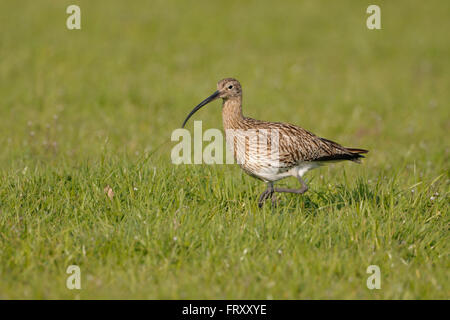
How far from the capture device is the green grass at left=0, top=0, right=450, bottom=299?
5129mm

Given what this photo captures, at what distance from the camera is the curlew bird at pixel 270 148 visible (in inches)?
255

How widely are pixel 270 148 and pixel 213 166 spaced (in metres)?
0.75

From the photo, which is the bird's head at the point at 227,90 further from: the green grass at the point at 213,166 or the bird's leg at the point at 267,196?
the bird's leg at the point at 267,196

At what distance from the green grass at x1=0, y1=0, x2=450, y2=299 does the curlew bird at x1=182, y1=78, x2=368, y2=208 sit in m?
0.29

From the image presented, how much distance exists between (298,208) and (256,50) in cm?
1015

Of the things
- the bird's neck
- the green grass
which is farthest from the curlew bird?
the green grass

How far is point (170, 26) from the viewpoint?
16891 millimetres

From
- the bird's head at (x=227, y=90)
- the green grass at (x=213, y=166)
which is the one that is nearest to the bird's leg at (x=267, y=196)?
the green grass at (x=213, y=166)

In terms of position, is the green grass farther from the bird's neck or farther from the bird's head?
the bird's head

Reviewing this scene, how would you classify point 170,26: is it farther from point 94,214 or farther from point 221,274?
point 221,274

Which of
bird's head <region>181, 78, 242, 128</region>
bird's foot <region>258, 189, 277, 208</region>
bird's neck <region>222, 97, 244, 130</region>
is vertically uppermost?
bird's head <region>181, 78, 242, 128</region>

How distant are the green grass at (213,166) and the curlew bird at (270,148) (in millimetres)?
295

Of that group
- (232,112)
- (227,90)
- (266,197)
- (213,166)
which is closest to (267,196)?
(266,197)

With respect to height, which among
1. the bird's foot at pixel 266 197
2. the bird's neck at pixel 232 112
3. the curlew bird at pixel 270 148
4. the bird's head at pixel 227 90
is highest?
the bird's head at pixel 227 90
